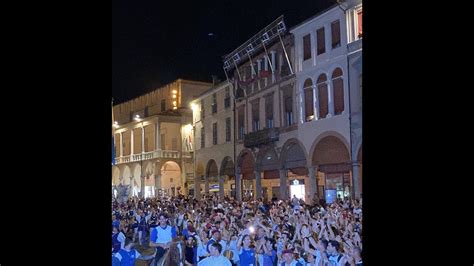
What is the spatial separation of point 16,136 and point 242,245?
8.54 feet

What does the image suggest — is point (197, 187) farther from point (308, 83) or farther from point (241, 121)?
point (308, 83)

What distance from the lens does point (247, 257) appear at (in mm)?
5148

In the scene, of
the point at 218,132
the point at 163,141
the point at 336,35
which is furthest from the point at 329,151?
the point at 163,141

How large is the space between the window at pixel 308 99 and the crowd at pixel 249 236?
5.53ft

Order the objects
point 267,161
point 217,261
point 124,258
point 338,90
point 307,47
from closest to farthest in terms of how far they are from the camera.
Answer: point 217,261 < point 124,258 < point 338,90 < point 307,47 < point 267,161

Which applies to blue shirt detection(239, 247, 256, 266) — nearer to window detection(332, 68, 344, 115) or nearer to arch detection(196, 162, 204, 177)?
window detection(332, 68, 344, 115)

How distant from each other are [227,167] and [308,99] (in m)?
2.16

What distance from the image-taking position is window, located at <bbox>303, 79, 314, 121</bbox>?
8766 millimetres

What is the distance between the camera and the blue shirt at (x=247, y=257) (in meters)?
5.14

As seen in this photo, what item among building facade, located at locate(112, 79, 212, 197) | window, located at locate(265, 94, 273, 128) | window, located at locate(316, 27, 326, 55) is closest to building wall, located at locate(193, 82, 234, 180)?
building facade, located at locate(112, 79, 212, 197)

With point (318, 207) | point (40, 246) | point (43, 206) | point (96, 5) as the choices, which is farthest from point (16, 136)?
point (318, 207)

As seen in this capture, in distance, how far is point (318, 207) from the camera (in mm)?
7336
